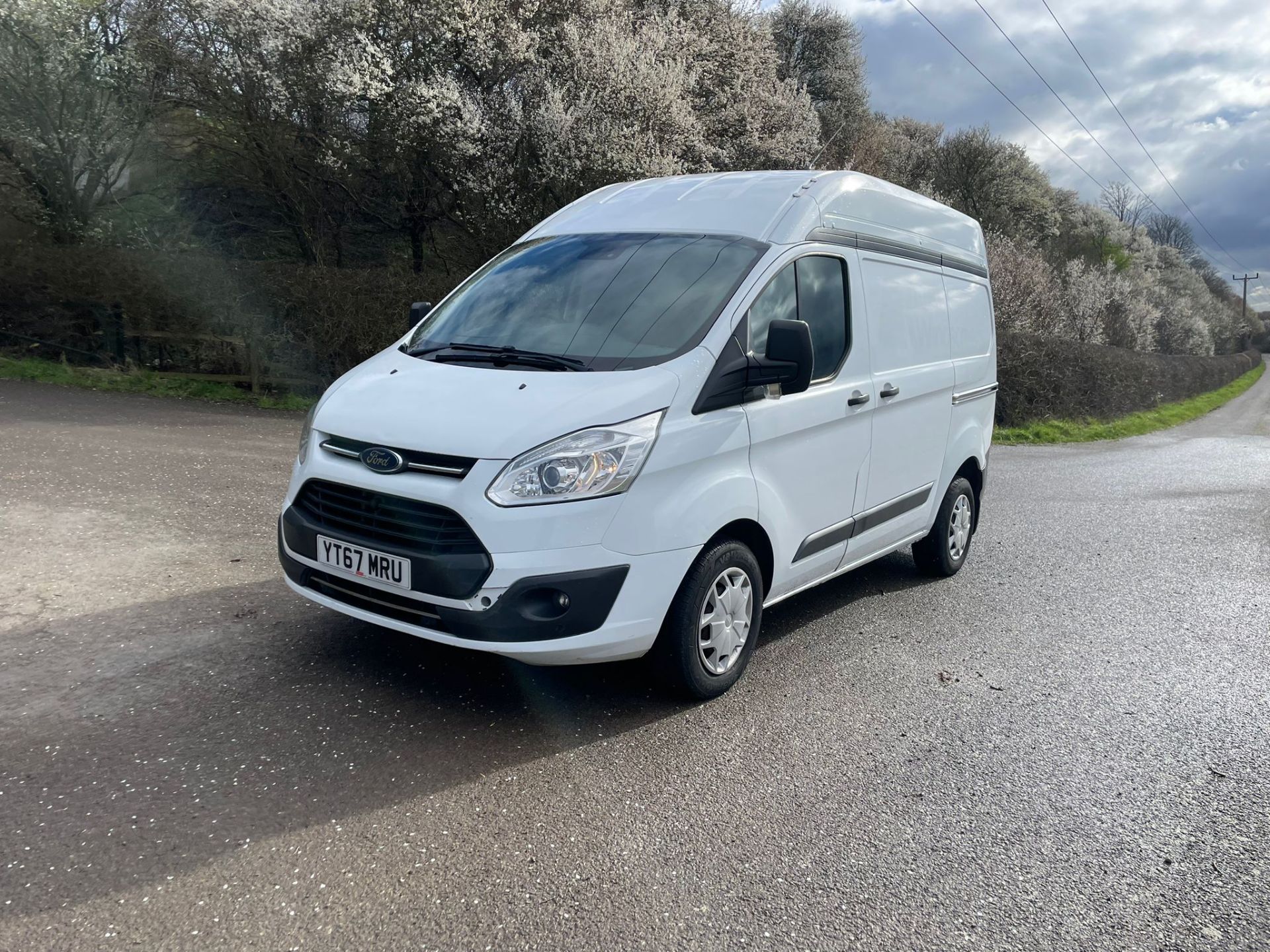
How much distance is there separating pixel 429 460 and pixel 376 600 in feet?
2.13

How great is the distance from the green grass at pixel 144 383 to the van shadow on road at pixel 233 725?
9.24m

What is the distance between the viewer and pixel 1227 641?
557cm

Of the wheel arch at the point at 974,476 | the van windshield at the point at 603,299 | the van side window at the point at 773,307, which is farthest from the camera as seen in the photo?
the wheel arch at the point at 974,476

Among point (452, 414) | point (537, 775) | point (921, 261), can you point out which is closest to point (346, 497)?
point (452, 414)

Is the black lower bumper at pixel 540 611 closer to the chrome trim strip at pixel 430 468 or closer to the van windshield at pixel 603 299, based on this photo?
the chrome trim strip at pixel 430 468

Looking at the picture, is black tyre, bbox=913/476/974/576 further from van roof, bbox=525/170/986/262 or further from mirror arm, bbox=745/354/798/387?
mirror arm, bbox=745/354/798/387

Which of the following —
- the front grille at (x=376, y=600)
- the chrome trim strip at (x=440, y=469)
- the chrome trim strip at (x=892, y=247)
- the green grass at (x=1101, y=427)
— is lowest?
the green grass at (x=1101, y=427)

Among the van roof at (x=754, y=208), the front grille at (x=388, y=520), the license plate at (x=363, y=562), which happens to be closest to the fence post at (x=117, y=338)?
the van roof at (x=754, y=208)

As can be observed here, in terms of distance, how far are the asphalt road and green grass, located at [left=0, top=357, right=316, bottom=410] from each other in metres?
7.62

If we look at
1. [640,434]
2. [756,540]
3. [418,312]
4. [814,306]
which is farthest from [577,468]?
[418,312]

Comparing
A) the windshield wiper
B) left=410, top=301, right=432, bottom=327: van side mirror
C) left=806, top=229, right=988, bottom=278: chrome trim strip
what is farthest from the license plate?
left=806, top=229, right=988, bottom=278: chrome trim strip

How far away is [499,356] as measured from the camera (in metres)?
4.32

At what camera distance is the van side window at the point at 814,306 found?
446cm

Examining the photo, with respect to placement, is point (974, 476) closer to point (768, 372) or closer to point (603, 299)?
point (768, 372)
